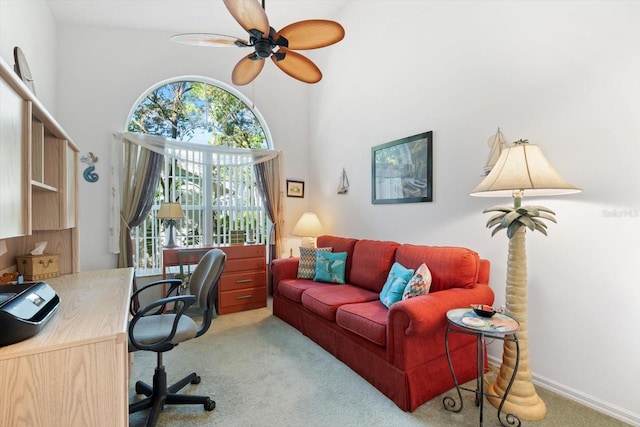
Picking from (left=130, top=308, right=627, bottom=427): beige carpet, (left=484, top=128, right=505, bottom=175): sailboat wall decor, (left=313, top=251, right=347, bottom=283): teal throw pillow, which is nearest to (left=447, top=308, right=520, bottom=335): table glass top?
(left=130, top=308, right=627, bottom=427): beige carpet

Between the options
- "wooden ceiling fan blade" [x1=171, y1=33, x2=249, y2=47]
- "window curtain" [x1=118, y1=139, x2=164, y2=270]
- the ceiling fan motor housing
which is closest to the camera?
the ceiling fan motor housing

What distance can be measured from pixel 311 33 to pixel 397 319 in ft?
6.23

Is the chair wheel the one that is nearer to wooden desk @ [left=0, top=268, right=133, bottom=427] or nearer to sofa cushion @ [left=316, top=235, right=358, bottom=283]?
wooden desk @ [left=0, top=268, right=133, bottom=427]

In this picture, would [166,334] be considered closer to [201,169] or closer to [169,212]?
[169,212]

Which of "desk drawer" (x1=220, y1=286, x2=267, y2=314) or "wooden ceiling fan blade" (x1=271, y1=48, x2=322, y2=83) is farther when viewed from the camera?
"desk drawer" (x1=220, y1=286, x2=267, y2=314)

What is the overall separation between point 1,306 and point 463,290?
92.9 inches

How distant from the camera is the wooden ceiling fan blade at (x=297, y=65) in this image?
2.19m

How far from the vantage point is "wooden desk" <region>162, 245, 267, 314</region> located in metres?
3.61

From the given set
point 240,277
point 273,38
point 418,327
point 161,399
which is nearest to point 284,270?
point 240,277

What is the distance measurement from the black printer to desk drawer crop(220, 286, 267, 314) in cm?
241

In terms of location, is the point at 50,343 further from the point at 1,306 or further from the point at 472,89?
the point at 472,89

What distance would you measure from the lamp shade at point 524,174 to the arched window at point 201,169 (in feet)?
10.8

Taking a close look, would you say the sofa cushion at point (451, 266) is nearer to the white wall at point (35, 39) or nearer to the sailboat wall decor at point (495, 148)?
the sailboat wall decor at point (495, 148)

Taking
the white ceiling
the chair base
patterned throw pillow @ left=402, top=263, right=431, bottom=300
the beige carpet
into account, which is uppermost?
the white ceiling
